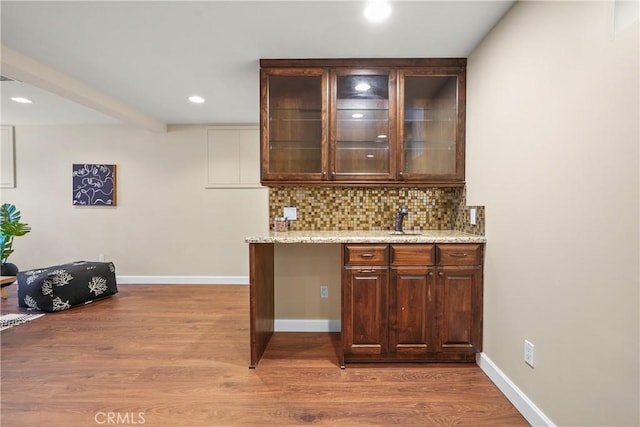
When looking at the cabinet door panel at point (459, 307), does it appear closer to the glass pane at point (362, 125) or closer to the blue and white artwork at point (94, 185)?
the glass pane at point (362, 125)

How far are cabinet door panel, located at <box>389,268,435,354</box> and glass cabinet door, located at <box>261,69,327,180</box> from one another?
105cm

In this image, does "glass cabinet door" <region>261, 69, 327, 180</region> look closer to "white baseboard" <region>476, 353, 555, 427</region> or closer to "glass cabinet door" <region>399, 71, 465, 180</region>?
"glass cabinet door" <region>399, 71, 465, 180</region>

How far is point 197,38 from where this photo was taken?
2.09 m

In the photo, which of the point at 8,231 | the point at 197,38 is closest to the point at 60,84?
the point at 197,38

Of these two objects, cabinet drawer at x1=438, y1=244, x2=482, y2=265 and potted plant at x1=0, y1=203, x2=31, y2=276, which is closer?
cabinet drawer at x1=438, y1=244, x2=482, y2=265

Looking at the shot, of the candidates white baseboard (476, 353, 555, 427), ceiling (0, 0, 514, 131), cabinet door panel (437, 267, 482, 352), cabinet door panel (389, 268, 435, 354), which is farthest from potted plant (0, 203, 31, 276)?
white baseboard (476, 353, 555, 427)

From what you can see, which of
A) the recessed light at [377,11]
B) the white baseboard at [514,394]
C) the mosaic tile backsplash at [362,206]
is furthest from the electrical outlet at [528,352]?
the recessed light at [377,11]

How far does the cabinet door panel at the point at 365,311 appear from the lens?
211 centimetres

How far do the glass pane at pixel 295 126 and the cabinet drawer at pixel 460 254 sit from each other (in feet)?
3.86

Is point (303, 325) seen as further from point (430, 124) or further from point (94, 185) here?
point (94, 185)

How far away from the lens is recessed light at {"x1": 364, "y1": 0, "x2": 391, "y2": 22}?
1.75 m

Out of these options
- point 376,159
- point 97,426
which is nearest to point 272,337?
point 97,426

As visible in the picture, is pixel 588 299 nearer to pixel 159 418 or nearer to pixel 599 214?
pixel 599 214

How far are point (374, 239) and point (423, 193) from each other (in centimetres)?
94
